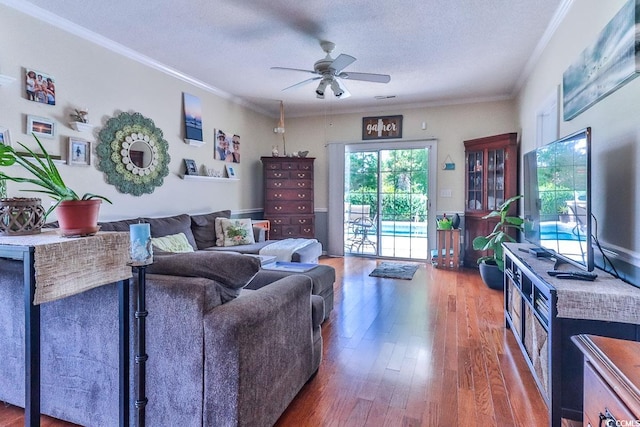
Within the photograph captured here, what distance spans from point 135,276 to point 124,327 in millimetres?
216

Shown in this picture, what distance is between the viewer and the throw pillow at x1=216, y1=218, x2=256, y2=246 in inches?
174

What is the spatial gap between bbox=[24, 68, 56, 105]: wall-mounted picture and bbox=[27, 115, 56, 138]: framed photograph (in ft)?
0.50

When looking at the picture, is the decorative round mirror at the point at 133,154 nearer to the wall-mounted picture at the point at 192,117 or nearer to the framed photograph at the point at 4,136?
the wall-mounted picture at the point at 192,117

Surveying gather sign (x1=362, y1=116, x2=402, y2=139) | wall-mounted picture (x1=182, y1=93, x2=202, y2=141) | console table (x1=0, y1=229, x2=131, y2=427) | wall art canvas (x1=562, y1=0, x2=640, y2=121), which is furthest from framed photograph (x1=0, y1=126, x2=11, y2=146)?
gather sign (x1=362, y1=116, x2=402, y2=139)

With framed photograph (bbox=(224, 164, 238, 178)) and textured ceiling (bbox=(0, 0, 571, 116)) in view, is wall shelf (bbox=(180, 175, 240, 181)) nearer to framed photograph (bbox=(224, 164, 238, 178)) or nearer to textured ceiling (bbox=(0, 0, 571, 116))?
framed photograph (bbox=(224, 164, 238, 178))

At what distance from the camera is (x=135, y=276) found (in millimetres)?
1546

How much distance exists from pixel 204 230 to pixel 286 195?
1742 mm

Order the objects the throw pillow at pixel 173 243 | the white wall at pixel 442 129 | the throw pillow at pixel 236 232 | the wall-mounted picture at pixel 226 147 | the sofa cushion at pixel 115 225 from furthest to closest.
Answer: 1. the white wall at pixel 442 129
2. the wall-mounted picture at pixel 226 147
3. the throw pillow at pixel 236 232
4. the throw pillow at pixel 173 243
5. the sofa cushion at pixel 115 225

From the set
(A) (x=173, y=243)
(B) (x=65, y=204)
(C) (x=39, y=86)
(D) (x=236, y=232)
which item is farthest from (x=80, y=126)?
(B) (x=65, y=204)

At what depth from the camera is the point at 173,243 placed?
138 inches

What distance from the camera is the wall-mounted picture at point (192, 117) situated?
14.4 ft

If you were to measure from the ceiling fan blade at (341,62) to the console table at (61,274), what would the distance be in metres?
2.37

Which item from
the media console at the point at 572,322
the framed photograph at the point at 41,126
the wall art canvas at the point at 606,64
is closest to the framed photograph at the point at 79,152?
the framed photograph at the point at 41,126

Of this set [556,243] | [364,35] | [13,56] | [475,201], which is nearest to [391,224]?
[475,201]
